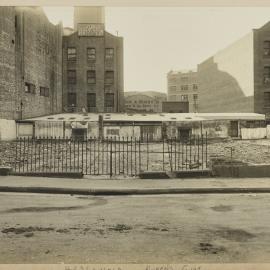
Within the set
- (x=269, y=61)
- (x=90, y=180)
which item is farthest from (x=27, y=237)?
(x=269, y=61)

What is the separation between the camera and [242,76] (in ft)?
153

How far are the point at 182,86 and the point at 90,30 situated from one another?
4295 centimetres

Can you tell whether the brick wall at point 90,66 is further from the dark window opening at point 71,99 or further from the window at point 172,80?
the window at point 172,80

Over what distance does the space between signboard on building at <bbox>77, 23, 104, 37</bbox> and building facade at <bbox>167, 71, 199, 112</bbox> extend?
40.1 metres

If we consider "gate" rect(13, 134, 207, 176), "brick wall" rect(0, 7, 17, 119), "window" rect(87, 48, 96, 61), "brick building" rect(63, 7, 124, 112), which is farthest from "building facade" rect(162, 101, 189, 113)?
"gate" rect(13, 134, 207, 176)

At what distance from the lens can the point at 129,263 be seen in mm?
5062

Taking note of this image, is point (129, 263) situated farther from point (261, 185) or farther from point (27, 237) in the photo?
point (261, 185)

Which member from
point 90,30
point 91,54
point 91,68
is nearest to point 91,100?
point 91,68

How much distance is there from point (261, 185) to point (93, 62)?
3519 cm

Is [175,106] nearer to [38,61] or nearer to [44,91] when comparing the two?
[44,91]

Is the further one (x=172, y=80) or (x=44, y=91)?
(x=172, y=80)

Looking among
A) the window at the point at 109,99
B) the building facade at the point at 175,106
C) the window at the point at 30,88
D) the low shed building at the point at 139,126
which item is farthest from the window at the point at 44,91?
the building facade at the point at 175,106

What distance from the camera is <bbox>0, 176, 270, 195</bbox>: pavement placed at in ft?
36.3

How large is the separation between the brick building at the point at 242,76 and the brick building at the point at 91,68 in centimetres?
1460
